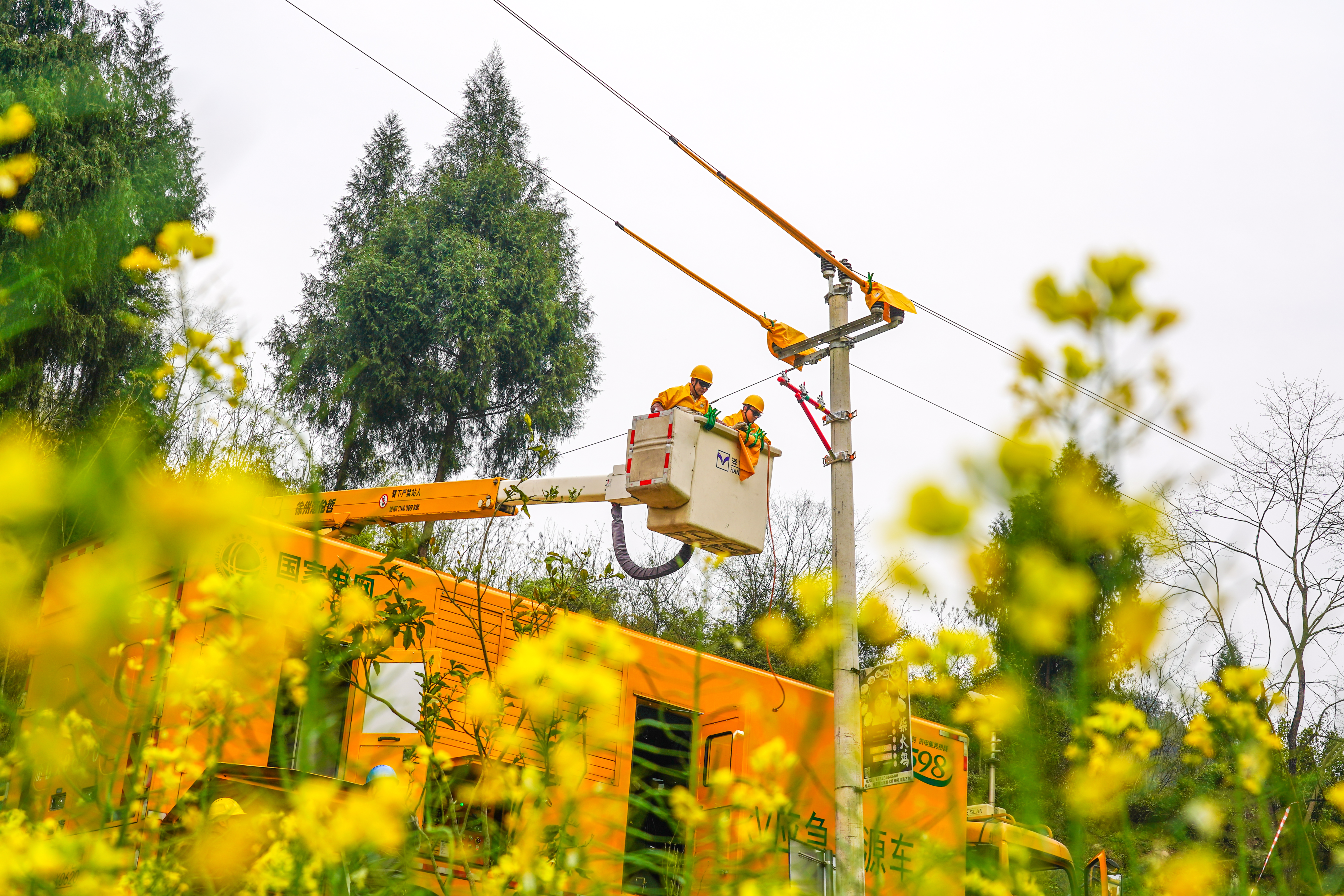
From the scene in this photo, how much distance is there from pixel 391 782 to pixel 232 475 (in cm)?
41

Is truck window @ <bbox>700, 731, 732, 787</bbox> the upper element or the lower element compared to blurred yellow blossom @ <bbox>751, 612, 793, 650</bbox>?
upper

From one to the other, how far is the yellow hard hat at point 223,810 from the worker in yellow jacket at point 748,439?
229 inches

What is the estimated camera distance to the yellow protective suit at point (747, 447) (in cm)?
714

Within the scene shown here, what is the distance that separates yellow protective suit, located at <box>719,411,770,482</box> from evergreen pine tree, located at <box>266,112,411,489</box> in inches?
386

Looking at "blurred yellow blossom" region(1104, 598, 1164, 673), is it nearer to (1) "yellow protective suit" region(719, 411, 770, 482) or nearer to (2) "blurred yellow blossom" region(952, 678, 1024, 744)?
(2) "blurred yellow blossom" region(952, 678, 1024, 744)

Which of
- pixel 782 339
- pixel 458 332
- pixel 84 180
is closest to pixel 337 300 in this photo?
pixel 458 332

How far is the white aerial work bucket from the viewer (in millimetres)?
6793

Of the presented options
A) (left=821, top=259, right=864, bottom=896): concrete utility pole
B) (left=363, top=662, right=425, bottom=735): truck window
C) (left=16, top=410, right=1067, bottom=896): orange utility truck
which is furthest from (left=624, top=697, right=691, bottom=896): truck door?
(left=821, top=259, right=864, bottom=896): concrete utility pole

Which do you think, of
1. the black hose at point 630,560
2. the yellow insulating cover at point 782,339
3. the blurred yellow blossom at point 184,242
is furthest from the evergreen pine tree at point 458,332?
the blurred yellow blossom at point 184,242

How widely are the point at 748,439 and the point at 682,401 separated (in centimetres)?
56

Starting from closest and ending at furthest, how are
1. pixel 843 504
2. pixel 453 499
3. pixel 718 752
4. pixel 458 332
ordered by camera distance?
pixel 718 752 → pixel 453 499 → pixel 843 504 → pixel 458 332

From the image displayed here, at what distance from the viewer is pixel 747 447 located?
23.4ft

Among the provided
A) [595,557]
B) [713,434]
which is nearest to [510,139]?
[595,557]

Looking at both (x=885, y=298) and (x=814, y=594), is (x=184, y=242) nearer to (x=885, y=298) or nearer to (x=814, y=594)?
(x=814, y=594)
